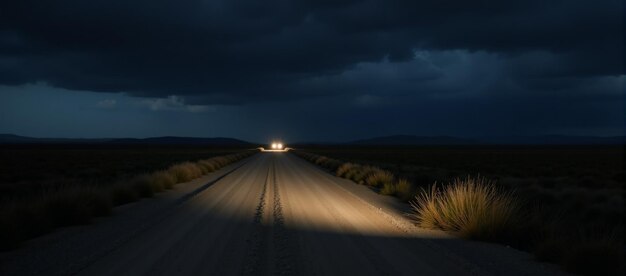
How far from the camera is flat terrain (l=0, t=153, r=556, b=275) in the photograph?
23.1ft

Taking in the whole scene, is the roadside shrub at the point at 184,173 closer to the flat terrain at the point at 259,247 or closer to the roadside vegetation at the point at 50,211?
the roadside vegetation at the point at 50,211

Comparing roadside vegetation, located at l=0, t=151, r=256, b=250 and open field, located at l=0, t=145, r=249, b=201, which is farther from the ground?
roadside vegetation, located at l=0, t=151, r=256, b=250

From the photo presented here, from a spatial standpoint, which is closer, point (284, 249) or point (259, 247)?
point (284, 249)

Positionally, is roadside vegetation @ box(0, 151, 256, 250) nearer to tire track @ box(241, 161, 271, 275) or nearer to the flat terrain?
the flat terrain

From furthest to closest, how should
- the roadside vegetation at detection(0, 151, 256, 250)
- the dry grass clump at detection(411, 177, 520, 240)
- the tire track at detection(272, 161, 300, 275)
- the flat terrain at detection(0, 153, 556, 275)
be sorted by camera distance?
the dry grass clump at detection(411, 177, 520, 240) → the roadside vegetation at detection(0, 151, 256, 250) → the flat terrain at detection(0, 153, 556, 275) → the tire track at detection(272, 161, 300, 275)

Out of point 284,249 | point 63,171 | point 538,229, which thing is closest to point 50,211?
point 284,249

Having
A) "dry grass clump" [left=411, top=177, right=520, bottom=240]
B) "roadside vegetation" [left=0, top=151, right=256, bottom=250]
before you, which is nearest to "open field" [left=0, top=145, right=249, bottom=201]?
"roadside vegetation" [left=0, top=151, right=256, bottom=250]

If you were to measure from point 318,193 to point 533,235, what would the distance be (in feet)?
35.6

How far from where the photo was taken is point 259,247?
849cm

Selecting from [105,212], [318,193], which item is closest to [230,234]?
[105,212]

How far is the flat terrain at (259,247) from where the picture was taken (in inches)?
277

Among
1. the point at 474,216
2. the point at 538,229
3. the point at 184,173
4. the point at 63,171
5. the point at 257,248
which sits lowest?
the point at 63,171

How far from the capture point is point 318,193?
770 inches

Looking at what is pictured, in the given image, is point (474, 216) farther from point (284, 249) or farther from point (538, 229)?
point (284, 249)
